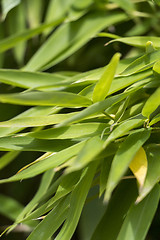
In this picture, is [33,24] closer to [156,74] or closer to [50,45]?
[50,45]

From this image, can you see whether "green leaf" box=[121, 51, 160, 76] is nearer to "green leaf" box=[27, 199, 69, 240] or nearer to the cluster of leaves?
the cluster of leaves

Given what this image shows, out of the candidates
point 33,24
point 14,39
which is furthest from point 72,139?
point 33,24

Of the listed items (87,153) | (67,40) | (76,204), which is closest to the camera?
(87,153)

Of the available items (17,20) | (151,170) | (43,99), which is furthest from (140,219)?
(17,20)

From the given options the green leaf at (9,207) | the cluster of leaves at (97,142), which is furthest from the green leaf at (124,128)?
the green leaf at (9,207)

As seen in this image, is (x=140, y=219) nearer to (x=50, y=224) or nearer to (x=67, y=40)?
(x=50, y=224)

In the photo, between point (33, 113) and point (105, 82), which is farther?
point (33, 113)

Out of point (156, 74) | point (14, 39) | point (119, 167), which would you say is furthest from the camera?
point (14, 39)

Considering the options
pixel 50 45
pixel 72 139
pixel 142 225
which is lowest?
pixel 142 225
